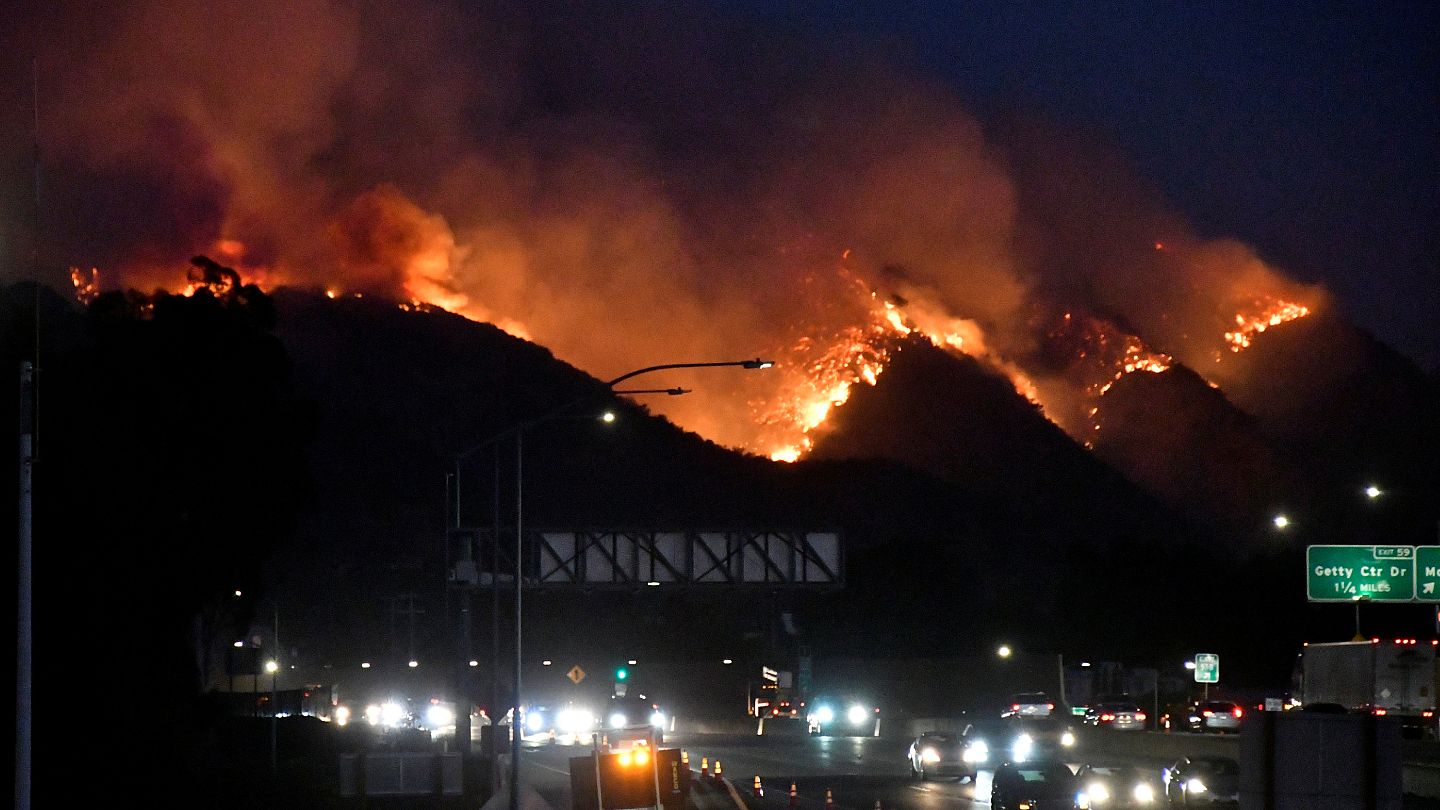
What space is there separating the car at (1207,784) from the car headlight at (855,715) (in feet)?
175

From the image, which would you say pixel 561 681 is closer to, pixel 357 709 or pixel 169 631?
pixel 357 709

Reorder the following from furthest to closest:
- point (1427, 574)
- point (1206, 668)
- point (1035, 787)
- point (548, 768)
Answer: point (1206, 668), point (548, 768), point (1427, 574), point (1035, 787)

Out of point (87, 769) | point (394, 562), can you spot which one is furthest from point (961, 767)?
point (394, 562)

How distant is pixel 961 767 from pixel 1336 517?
113866mm

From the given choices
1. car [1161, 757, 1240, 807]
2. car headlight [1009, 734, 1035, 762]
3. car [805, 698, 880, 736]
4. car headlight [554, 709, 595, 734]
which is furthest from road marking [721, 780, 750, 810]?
car [805, 698, 880, 736]

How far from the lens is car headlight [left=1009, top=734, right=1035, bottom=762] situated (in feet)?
166

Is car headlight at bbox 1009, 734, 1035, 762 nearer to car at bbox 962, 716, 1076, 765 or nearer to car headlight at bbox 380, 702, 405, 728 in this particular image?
car at bbox 962, 716, 1076, 765

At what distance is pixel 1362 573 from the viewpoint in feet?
176

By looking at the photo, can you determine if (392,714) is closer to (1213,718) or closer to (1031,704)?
(1031,704)

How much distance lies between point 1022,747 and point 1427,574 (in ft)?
41.7

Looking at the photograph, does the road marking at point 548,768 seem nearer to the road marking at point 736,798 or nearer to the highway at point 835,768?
the highway at point 835,768

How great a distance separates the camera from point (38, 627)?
4938cm

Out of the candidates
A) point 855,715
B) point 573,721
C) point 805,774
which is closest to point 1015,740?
point 805,774

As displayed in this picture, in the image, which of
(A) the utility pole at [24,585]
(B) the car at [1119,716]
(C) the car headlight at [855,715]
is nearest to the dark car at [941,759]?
(B) the car at [1119,716]
